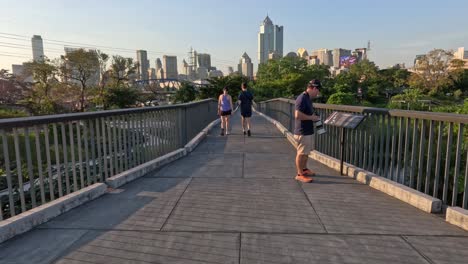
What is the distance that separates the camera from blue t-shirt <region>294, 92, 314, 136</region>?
5.41 metres

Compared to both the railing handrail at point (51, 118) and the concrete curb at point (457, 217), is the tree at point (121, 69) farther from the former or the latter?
the concrete curb at point (457, 217)

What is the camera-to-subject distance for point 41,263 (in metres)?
2.89

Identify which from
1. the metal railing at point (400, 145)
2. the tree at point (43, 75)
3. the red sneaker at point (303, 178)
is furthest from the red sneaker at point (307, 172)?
the tree at point (43, 75)

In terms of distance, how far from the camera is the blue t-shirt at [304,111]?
17.7 ft

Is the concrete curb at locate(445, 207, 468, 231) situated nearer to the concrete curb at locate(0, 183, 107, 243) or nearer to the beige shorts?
the beige shorts

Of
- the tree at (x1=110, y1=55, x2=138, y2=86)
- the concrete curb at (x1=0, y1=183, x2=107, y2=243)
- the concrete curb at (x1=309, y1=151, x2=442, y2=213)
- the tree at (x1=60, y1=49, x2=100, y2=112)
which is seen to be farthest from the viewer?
the tree at (x1=110, y1=55, x2=138, y2=86)

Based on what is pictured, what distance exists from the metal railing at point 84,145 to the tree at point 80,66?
50.2 metres

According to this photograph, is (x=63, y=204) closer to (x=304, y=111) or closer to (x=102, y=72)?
(x=304, y=111)

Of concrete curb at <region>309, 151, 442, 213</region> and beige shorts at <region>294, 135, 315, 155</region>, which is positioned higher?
beige shorts at <region>294, 135, 315, 155</region>

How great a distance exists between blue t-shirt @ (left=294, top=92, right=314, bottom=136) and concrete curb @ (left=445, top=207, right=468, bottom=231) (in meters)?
2.33

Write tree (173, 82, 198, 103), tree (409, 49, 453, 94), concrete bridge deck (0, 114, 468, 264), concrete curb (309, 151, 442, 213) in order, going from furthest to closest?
1. tree (409, 49, 453, 94)
2. tree (173, 82, 198, 103)
3. concrete curb (309, 151, 442, 213)
4. concrete bridge deck (0, 114, 468, 264)

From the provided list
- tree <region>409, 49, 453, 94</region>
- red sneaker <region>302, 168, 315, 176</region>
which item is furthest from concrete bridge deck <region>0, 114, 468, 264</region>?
tree <region>409, 49, 453, 94</region>

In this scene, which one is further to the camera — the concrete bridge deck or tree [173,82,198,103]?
tree [173,82,198,103]

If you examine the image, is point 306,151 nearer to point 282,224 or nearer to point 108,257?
point 282,224
